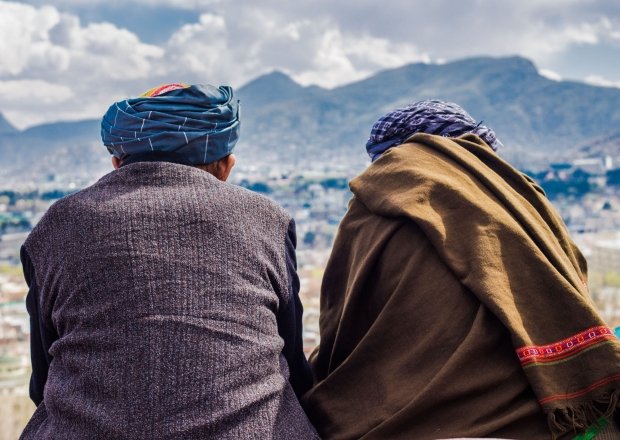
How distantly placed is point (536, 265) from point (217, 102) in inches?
32.7

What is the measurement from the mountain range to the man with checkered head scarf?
326ft

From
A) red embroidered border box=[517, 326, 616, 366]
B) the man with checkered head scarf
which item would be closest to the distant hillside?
the man with checkered head scarf

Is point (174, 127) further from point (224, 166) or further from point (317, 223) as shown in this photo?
point (317, 223)

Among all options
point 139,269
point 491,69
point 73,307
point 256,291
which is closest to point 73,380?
point 73,307

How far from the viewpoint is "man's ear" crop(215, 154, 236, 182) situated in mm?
1678

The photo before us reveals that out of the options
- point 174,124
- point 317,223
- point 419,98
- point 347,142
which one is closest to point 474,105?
point 419,98

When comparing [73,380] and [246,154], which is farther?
[246,154]

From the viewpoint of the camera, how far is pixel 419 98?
12888 cm

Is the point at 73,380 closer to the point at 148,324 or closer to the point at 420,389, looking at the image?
the point at 148,324

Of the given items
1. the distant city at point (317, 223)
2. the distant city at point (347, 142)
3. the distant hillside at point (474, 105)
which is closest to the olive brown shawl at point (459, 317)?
the distant city at point (317, 223)

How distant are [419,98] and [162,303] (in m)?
131

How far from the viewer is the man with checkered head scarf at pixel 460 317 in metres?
1.41

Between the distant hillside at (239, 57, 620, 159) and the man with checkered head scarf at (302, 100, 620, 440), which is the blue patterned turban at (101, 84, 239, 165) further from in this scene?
the distant hillside at (239, 57, 620, 159)

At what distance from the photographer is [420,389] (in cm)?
147
